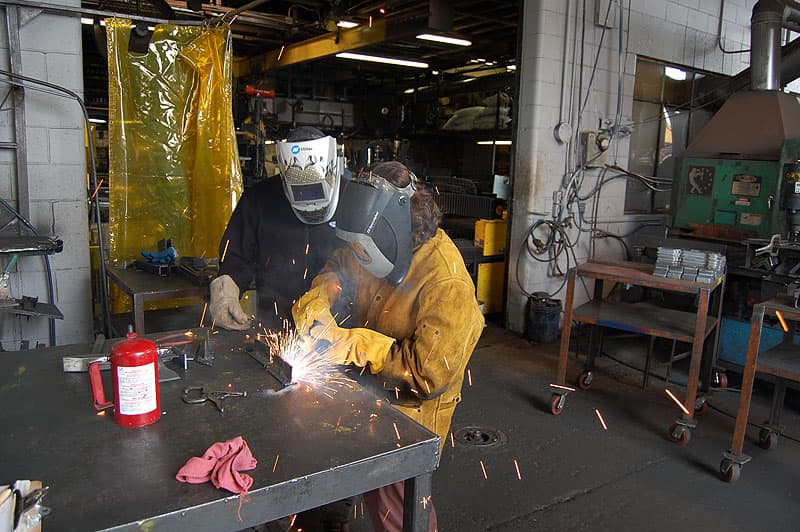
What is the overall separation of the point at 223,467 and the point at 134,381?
1.12 ft

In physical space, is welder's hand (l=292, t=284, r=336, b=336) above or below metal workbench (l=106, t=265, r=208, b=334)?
above

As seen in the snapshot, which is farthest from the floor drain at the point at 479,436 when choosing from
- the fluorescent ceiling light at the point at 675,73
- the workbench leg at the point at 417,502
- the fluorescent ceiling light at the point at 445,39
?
the fluorescent ceiling light at the point at 675,73

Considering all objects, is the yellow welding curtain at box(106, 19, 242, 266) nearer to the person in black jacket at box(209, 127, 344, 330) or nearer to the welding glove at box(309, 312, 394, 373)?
the person in black jacket at box(209, 127, 344, 330)

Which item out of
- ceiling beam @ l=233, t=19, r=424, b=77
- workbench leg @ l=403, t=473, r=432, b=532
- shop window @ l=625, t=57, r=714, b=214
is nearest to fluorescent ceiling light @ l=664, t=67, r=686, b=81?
shop window @ l=625, t=57, r=714, b=214

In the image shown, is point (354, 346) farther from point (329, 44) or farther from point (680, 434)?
point (329, 44)

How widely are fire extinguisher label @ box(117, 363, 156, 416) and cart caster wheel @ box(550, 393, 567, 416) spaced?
9.42 ft

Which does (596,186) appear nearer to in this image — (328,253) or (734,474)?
(734,474)

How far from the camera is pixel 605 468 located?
321cm

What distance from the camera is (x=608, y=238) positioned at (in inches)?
245

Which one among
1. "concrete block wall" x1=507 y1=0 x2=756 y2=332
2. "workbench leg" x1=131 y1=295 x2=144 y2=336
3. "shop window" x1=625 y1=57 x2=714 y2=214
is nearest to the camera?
"workbench leg" x1=131 y1=295 x2=144 y2=336

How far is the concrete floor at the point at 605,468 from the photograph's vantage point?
2.77 m

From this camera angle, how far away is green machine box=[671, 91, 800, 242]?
4664 mm

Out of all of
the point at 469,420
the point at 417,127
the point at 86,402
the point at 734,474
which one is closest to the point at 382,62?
the point at 417,127

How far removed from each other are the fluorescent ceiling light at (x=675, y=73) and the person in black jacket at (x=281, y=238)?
208 inches
